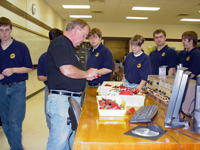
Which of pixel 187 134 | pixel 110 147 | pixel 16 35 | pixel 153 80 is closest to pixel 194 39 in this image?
pixel 153 80

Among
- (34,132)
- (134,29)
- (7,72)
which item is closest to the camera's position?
(7,72)

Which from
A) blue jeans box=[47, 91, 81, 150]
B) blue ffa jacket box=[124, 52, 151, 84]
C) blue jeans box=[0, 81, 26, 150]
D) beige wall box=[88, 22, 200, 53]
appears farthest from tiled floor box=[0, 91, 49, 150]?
beige wall box=[88, 22, 200, 53]

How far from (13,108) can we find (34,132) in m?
0.95

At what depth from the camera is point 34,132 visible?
292cm

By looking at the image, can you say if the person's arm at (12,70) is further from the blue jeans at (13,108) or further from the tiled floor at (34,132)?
the tiled floor at (34,132)

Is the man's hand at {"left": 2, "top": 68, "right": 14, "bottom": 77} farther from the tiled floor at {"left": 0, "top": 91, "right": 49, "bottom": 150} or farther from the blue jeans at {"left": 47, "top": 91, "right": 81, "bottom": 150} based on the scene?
the tiled floor at {"left": 0, "top": 91, "right": 49, "bottom": 150}

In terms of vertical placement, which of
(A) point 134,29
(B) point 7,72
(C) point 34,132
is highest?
(A) point 134,29

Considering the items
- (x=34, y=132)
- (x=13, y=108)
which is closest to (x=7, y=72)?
(x=13, y=108)

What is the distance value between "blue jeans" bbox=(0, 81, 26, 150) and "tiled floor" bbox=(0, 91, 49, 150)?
0.31m

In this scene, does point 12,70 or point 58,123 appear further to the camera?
point 12,70

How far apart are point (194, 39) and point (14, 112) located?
2807 millimetres

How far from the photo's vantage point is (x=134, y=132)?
3.43 ft

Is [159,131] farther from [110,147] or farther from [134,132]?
[110,147]

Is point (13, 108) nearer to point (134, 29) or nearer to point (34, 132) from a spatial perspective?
point (34, 132)
